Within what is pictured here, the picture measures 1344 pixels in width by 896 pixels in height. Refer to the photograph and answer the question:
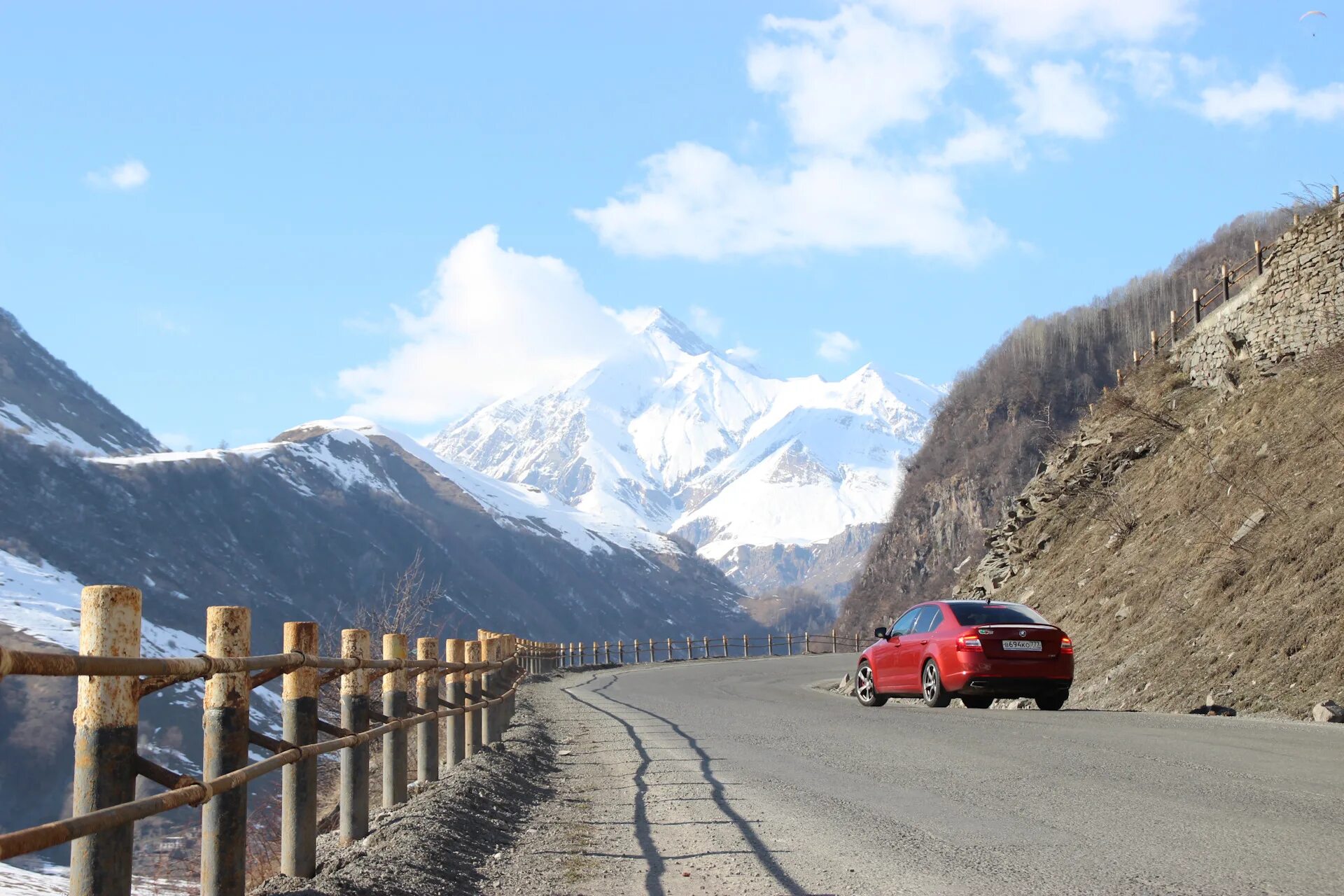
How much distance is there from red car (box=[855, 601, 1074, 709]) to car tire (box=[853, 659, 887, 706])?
1325 millimetres

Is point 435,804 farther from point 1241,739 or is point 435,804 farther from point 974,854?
point 1241,739

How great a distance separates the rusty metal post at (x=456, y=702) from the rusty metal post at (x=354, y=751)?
4337 mm

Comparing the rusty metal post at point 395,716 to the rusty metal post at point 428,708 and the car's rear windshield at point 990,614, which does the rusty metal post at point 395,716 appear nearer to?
the rusty metal post at point 428,708

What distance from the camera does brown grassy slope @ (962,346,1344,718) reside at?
57.8 feet

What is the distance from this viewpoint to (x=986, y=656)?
16.6m

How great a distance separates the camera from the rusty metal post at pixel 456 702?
40.5 feet

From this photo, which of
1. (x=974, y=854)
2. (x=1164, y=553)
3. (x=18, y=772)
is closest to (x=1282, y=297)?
(x=1164, y=553)

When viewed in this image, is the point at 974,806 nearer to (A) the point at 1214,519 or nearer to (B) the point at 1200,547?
(B) the point at 1200,547

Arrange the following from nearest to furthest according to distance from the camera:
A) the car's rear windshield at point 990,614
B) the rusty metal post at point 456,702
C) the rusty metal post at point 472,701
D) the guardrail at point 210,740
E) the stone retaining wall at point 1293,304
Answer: the guardrail at point 210,740 → the rusty metal post at point 456,702 → the rusty metal post at point 472,701 → the car's rear windshield at point 990,614 → the stone retaining wall at point 1293,304

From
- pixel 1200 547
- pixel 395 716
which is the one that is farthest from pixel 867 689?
pixel 395 716

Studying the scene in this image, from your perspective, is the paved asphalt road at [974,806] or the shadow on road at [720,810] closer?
the paved asphalt road at [974,806]

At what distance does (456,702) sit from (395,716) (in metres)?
3.56

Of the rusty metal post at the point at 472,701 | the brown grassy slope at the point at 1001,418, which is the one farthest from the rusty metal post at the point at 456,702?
the brown grassy slope at the point at 1001,418

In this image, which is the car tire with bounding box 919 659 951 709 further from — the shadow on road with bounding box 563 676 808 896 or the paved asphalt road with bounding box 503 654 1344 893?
the shadow on road with bounding box 563 676 808 896
